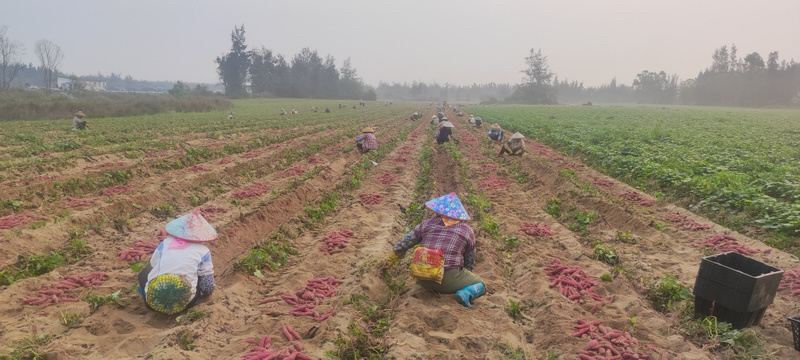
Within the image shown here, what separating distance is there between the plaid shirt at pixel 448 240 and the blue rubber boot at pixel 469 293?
0.32m

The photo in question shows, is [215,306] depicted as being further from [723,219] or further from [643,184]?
[643,184]

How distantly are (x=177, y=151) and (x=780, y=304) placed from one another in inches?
717

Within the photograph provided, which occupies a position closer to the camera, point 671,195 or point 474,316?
point 474,316

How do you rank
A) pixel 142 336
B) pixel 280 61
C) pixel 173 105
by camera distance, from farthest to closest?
pixel 280 61, pixel 173 105, pixel 142 336

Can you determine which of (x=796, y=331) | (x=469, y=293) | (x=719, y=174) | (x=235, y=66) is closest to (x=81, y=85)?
(x=235, y=66)

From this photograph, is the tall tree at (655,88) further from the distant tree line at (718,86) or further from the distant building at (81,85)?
the distant building at (81,85)

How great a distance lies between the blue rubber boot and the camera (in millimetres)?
5738

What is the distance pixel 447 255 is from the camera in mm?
5750

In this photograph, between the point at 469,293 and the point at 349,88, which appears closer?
the point at 469,293

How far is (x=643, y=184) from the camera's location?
12711 millimetres

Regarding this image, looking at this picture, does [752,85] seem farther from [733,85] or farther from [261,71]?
[261,71]

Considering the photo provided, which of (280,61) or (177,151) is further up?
(280,61)

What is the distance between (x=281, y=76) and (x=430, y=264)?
11692 cm

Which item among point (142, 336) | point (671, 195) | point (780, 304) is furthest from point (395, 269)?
point (671, 195)
